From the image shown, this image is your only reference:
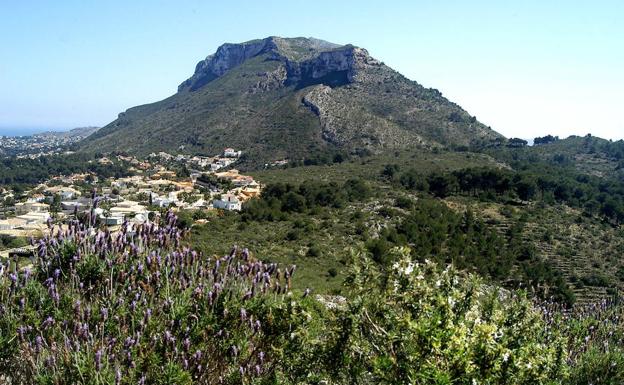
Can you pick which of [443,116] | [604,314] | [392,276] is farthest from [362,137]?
[392,276]

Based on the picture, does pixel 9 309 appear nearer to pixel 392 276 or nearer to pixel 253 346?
pixel 253 346

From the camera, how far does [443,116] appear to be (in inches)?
4956

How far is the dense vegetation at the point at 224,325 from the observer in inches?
197

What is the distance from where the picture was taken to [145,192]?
79375mm

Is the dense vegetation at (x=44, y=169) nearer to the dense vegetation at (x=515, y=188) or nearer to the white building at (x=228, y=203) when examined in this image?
the white building at (x=228, y=203)

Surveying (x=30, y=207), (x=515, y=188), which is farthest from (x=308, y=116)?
(x=515, y=188)

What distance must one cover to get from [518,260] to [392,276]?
119 feet

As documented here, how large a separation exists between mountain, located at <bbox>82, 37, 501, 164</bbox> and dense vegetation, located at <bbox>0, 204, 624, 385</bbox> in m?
101

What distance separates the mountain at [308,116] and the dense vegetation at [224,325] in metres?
101

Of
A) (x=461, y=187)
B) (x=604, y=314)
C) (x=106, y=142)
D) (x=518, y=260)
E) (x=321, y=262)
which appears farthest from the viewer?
(x=106, y=142)

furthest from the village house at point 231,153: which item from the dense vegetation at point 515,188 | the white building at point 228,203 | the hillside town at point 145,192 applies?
the dense vegetation at point 515,188

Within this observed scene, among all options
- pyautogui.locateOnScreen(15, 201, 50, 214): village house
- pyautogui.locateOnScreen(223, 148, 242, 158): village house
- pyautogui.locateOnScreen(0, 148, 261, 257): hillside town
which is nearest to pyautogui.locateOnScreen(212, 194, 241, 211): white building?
pyautogui.locateOnScreen(0, 148, 261, 257): hillside town

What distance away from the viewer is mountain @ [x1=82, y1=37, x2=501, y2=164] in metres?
115

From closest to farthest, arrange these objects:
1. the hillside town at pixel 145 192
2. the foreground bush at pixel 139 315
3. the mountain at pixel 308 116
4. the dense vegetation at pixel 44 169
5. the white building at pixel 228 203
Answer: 1. the foreground bush at pixel 139 315
2. the hillside town at pixel 145 192
3. the white building at pixel 228 203
4. the dense vegetation at pixel 44 169
5. the mountain at pixel 308 116
